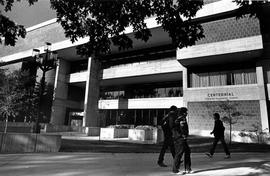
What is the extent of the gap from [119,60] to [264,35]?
68.2ft

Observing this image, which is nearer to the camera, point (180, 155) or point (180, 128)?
point (180, 155)

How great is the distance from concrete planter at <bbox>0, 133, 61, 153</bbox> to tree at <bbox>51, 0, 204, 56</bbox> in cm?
475

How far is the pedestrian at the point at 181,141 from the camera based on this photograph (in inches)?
208

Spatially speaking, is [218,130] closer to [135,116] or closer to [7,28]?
[7,28]

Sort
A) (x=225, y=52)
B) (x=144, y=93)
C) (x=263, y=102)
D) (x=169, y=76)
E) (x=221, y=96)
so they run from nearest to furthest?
1. (x=263, y=102)
2. (x=225, y=52)
3. (x=221, y=96)
4. (x=169, y=76)
5. (x=144, y=93)

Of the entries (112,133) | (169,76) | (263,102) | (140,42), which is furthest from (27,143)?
(140,42)

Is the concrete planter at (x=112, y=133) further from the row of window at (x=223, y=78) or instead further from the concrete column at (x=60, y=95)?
the concrete column at (x=60, y=95)

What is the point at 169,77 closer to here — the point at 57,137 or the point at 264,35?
the point at 264,35

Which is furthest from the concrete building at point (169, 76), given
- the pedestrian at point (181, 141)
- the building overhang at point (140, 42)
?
the pedestrian at point (181, 141)

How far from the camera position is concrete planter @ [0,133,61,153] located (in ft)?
26.0

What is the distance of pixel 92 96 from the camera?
33.1 meters

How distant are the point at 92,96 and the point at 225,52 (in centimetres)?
2099

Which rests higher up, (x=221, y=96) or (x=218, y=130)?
(x=221, y=96)

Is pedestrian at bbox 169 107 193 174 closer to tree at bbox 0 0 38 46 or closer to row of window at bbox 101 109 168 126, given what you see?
tree at bbox 0 0 38 46
